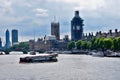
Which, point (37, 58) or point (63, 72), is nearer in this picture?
point (63, 72)

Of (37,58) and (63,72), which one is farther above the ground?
(37,58)

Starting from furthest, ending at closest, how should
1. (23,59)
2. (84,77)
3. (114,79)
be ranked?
1. (23,59)
2. (84,77)
3. (114,79)

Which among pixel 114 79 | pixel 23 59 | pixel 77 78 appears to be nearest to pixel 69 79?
pixel 77 78

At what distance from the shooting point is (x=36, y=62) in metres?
156

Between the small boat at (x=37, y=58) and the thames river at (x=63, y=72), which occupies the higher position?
the small boat at (x=37, y=58)

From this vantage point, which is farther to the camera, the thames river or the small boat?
the small boat

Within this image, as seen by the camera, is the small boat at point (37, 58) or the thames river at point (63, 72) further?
the small boat at point (37, 58)

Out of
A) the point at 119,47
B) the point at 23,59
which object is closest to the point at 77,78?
the point at 23,59

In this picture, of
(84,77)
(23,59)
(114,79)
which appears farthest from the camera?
(23,59)

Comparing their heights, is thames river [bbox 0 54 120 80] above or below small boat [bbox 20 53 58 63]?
below

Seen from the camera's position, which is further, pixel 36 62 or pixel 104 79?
pixel 36 62

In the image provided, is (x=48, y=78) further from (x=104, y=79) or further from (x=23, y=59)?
(x=23, y=59)

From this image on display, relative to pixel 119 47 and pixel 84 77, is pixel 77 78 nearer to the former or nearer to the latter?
pixel 84 77

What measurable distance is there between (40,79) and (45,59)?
3027 inches
